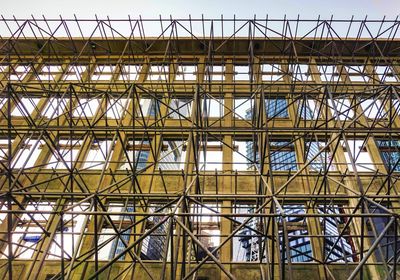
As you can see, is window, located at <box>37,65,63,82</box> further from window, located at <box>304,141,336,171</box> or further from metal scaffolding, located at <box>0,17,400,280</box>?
window, located at <box>304,141,336,171</box>

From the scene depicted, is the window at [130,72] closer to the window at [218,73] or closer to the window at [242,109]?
the window at [218,73]

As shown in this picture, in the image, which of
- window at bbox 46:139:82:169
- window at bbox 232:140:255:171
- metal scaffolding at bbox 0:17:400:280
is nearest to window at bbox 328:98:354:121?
metal scaffolding at bbox 0:17:400:280

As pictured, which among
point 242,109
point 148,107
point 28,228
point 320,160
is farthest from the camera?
point 148,107

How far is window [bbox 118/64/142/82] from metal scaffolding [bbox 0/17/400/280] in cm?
32

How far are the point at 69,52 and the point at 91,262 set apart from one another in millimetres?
14034

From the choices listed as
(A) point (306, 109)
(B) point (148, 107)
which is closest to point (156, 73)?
(B) point (148, 107)

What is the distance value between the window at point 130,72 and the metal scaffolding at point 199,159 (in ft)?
1.04

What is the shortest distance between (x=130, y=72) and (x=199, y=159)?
817cm

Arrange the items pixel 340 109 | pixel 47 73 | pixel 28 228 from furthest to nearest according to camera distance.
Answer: pixel 47 73, pixel 340 109, pixel 28 228

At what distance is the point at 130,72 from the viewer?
1903 cm

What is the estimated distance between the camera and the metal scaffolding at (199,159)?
8.69 meters

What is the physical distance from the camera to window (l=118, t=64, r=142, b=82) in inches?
729

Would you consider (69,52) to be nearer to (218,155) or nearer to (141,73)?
(141,73)

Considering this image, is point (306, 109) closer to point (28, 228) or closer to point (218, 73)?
point (218, 73)
